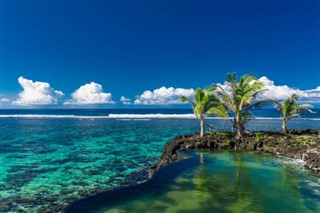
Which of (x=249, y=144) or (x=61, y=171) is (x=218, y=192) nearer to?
(x=249, y=144)

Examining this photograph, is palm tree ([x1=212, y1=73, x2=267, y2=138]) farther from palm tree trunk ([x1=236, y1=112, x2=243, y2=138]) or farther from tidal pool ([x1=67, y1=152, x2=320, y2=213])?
tidal pool ([x1=67, y1=152, x2=320, y2=213])

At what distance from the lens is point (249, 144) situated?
57.5ft

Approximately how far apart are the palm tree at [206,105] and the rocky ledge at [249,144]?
1662mm

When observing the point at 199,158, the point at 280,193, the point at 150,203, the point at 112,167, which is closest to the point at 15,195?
the point at 112,167

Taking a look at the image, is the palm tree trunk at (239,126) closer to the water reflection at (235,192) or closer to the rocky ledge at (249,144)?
the rocky ledge at (249,144)

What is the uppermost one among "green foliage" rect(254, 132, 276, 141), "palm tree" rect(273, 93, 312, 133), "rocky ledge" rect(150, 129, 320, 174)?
"palm tree" rect(273, 93, 312, 133)

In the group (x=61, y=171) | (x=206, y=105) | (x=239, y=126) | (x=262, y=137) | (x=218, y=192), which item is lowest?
(x=61, y=171)

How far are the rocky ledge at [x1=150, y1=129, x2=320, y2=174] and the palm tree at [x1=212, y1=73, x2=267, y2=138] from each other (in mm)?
1448

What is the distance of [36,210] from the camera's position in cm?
1070

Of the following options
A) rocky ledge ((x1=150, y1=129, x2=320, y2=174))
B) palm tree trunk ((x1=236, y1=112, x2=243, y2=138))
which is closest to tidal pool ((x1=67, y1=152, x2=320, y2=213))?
rocky ledge ((x1=150, y1=129, x2=320, y2=174))

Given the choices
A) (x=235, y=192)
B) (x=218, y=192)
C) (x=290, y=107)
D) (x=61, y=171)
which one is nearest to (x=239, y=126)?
(x=290, y=107)

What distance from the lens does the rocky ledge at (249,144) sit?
15.2 m

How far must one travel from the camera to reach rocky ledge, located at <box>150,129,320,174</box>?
599 inches

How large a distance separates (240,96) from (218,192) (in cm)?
1181
